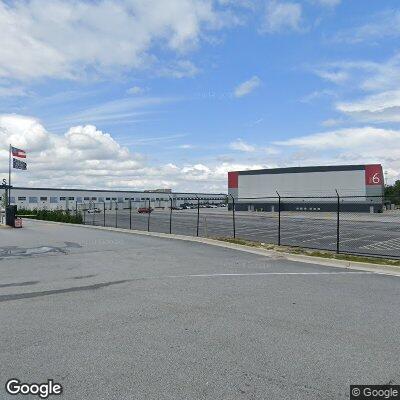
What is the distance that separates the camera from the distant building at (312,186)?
220 feet

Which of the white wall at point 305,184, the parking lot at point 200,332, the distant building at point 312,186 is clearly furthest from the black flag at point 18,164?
the white wall at point 305,184

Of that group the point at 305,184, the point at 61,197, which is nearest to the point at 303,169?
the point at 305,184

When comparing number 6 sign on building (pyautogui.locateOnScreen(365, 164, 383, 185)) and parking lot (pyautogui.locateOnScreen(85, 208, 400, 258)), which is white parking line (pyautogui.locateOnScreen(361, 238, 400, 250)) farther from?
number 6 sign on building (pyautogui.locateOnScreen(365, 164, 383, 185))

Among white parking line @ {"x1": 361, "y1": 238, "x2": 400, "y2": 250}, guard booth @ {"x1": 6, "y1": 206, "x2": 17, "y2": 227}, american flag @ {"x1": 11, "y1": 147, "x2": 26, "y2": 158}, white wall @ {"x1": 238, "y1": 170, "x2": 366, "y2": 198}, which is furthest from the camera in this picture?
white wall @ {"x1": 238, "y1": 170, "x2": 366, "y2": 198}

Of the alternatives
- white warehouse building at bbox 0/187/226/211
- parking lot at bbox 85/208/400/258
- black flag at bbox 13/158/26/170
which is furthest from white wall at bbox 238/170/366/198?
black flag at bbox 13/158/26/170

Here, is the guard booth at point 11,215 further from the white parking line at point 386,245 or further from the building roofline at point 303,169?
the building roofline at point 303,169

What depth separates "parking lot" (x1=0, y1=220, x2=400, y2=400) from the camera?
4246 millimetres

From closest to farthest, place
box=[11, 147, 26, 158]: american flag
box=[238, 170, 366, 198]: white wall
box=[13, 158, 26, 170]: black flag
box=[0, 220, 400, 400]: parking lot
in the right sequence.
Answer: box=[0, 220, 400, 400]: parking lot < box=[13, 158, 26, 170]: black flag < box=[11, 147, 26, 158]: american flag < box=[238, 170, 366, 198]: white wall

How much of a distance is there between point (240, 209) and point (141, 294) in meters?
73.2

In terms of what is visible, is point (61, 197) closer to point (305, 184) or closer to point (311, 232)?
point (305, 184)

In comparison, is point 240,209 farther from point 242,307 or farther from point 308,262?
point 242,307

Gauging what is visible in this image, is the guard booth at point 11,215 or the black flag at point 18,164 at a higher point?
the black flag at point 18,164

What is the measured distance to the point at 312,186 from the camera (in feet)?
239

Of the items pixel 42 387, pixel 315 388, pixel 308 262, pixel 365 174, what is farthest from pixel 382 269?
pixel 365 174
